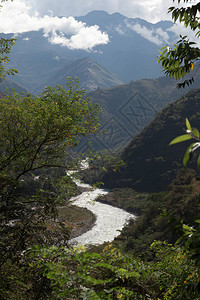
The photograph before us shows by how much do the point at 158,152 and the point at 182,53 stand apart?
316ft

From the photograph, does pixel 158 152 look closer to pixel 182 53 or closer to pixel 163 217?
pixel 163 217

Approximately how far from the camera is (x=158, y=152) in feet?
324

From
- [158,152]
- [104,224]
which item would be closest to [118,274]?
[104,224]

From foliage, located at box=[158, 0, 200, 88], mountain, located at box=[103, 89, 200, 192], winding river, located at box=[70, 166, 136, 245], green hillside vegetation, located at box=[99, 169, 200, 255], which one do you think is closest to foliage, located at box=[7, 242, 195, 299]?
foliage, located at box=[158, 0, 200, 88]

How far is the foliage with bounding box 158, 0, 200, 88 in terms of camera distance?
14.8ft

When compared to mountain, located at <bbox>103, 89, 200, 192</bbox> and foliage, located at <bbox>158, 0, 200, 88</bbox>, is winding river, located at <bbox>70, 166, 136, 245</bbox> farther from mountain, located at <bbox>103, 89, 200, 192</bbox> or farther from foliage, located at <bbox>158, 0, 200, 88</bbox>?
foliage, located at <bbox>158, 0, 200, 88</bbox>

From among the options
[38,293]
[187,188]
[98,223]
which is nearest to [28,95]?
[38,293]

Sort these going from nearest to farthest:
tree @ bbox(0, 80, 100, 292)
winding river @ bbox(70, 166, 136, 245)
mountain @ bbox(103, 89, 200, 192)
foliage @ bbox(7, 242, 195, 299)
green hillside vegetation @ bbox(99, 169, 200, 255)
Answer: foliage @ bbox(7, 242, 195, 299) < tree @ bbox(0, 80, 100, 292) < green hillside vegetation @ bbox(99, 169, 200, 255) < winding river @ bbox(70, 166, 136, 245) < mountain @ bbox(103, 89, 200, 192)

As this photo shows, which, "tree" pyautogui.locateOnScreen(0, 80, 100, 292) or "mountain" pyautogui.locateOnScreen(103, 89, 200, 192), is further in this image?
"mountain" pyautogui.locateOnScreen(103, 89, 200, 192)

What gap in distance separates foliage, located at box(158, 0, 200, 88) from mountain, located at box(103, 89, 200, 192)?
83399 millimetres

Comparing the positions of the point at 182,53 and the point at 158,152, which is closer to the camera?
the point at 182,53

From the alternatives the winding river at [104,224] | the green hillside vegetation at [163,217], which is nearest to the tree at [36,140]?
the green hillside vegetation at [163,217]

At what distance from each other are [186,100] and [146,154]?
1028 inches

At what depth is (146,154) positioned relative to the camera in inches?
4013
